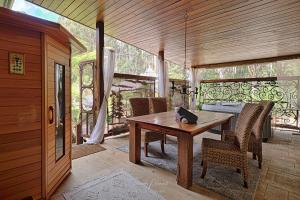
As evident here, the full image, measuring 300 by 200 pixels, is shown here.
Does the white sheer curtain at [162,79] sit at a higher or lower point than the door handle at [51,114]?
higher

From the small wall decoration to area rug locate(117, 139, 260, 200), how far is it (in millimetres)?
2187

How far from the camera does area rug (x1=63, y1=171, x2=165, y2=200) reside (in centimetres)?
196

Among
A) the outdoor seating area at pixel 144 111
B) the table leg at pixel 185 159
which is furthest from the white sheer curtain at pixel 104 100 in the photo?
the table leg at pixel 185 159

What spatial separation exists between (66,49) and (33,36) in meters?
0.66

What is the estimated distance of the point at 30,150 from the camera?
1.77m

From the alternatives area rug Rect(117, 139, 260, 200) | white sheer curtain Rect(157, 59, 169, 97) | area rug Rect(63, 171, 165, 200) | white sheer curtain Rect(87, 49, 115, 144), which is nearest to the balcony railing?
white sheer curtain Rect(157, 59, 169, 97)

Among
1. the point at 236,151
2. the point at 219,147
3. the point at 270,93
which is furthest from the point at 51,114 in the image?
the point at 270,93

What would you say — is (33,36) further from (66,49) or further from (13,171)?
(13,171)

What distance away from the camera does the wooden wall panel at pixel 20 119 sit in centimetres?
160

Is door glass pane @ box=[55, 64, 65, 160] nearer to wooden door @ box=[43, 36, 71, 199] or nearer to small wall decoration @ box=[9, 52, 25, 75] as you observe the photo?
wooden door @ box=[43, 36, 71, 199]

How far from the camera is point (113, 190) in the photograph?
6.87ft

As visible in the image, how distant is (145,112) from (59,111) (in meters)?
1.69

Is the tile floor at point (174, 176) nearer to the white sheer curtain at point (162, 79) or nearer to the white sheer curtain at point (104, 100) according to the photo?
the white sheer curtain at point (104, 100)

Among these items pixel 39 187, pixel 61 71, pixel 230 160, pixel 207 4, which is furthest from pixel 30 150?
pixel 207 4
